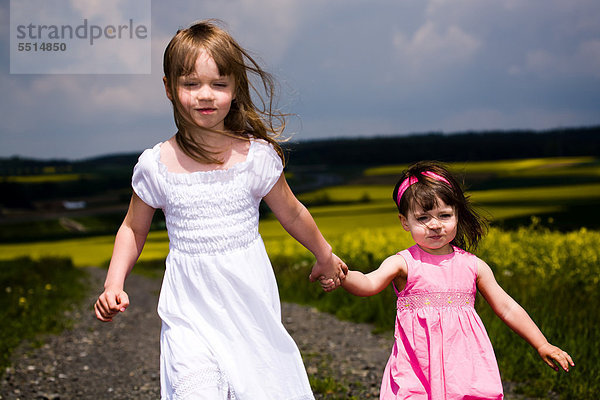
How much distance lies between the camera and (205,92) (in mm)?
2461

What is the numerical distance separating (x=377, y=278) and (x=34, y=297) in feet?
18.7

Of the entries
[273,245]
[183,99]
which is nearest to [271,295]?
[183,99]

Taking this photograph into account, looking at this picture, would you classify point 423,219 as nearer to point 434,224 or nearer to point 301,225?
point 434,224

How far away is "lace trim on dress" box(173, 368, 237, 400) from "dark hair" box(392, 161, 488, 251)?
100cm

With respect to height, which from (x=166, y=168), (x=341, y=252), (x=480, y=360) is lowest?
(x=341, y=252)

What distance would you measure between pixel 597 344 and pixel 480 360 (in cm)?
206

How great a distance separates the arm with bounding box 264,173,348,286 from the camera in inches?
102

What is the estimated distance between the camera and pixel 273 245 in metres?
8.45

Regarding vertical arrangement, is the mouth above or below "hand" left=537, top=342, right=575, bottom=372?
above

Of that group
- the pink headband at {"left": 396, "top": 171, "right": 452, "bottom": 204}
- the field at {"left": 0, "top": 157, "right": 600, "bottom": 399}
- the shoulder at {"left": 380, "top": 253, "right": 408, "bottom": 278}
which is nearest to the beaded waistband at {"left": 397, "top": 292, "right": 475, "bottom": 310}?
the shoulder at {"left": 380, "top": 253, "right": 408, "bottom": 278}

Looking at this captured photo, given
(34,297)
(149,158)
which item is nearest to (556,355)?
(149,158)

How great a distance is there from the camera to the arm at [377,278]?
2.54 meters

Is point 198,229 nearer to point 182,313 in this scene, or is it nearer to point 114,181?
point 182,313

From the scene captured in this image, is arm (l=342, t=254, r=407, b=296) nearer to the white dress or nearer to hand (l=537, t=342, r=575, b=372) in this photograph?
the white dress
